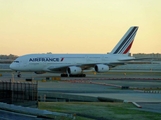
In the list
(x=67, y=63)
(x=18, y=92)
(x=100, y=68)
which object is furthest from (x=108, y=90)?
(x=67, y=63)

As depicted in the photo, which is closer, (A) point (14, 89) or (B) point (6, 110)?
(B) point (6, 110)

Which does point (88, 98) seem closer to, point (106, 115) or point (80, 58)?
point (106, 115)

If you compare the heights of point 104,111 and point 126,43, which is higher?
point 126,43

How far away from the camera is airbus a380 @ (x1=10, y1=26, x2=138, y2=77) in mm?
67562

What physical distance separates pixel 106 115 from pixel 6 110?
235 inches

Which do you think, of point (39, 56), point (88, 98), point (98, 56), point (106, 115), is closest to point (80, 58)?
point (98, 56)

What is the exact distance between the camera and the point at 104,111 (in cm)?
2233

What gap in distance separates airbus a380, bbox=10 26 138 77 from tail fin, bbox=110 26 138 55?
1.43 metres

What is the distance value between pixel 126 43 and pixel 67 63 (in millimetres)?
15032

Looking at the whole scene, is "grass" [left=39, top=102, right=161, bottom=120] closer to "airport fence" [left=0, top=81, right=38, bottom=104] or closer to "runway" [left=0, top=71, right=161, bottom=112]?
"airport fence" [left=0, top=81, right=38, bottom=104]

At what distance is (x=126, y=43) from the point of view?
80.2 metres

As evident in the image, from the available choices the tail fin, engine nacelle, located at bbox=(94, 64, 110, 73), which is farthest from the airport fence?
the tail fin

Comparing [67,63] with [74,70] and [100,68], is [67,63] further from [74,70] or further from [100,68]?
[100,68]

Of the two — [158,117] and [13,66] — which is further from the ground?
[13,66]
